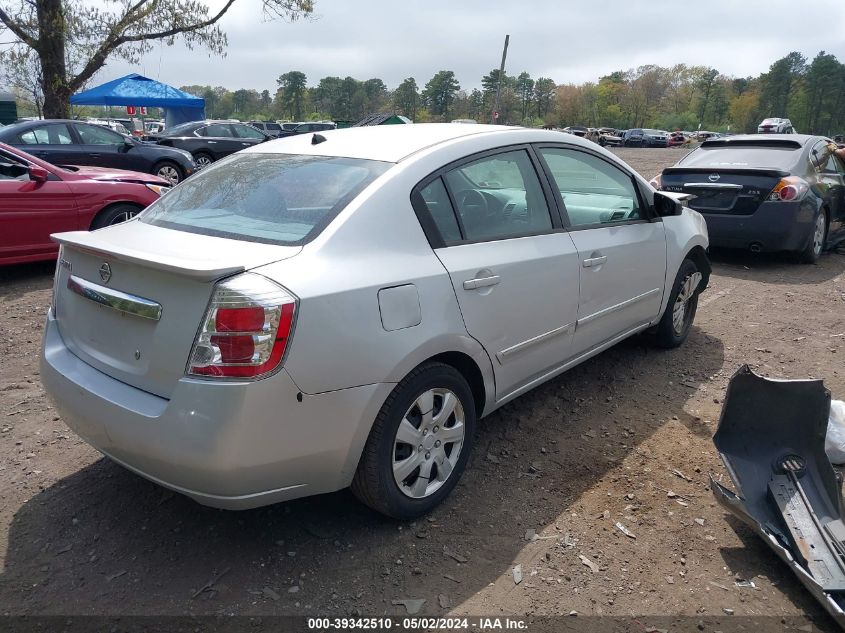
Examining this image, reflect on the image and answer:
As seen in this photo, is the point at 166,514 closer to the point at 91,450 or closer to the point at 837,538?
the point at 91,450

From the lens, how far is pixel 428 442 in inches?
111

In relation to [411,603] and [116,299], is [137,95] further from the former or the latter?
[411,603]

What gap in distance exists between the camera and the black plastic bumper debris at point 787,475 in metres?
2.53

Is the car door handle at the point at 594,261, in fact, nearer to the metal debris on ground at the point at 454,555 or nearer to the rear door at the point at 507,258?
the rear door at the point at 507,258

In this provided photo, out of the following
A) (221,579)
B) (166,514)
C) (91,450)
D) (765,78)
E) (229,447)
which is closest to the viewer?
(229,447)

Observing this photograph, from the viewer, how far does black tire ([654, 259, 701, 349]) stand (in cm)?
475

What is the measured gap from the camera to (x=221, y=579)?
8.37ft

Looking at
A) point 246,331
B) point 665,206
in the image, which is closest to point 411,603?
point 246,331

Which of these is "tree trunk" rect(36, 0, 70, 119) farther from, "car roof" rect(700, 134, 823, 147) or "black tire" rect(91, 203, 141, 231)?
"car roof" rect(700, 134, 823, 147)

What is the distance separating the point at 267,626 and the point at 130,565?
684mm

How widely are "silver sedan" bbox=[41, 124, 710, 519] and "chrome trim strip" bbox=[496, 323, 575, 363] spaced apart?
0.01m

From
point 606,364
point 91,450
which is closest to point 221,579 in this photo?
point 91,450

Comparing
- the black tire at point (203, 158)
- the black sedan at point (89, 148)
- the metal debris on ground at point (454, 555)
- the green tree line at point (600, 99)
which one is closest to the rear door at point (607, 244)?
the metal debris on ground at point (454, 555)

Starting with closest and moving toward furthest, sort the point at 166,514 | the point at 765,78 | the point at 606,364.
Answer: the point at 166,514 < the point at 606,364 < the point at 765,78
